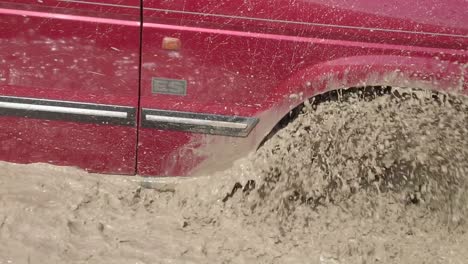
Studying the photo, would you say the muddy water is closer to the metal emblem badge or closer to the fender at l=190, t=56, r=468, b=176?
the fender at l=190, t=56, r=468, b=176

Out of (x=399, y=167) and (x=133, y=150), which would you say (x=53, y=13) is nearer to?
(x=133, y=150)

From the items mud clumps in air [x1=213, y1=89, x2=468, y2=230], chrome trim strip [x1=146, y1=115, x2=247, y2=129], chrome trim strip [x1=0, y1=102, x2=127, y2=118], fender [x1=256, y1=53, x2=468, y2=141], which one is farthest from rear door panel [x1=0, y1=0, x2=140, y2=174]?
fender [x1=256, y1=53, x2=468, y2=141]

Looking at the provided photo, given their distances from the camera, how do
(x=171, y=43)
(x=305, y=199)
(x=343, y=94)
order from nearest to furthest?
(x=171, y=43) < (x=343, y=94) < (x=305, y=199)

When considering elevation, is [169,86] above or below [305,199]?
above

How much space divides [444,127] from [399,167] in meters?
0.32

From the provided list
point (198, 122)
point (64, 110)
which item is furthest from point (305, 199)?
point (64, 110)

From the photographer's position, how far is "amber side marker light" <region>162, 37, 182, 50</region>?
10.1ft

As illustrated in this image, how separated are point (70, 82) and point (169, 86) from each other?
19.9 inches

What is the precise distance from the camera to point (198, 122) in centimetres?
325

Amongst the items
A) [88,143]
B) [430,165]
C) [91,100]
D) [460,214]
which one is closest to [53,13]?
[91,100]

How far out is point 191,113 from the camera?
324 centimetres

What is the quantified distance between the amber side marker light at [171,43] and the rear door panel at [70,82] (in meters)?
0.14

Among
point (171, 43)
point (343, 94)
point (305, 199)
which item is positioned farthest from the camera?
point (305, 199)

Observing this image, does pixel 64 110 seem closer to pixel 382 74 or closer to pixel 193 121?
pixel 193 121
